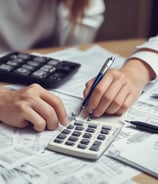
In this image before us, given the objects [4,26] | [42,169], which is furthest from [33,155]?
[4,26]

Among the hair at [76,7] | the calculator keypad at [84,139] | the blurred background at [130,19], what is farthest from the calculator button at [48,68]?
the blurred background at [130,19]

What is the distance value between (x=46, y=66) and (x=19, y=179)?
1.34 ft

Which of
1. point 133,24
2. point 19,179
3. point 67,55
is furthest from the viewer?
point 133,24

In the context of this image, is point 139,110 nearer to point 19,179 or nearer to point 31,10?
point 19,179

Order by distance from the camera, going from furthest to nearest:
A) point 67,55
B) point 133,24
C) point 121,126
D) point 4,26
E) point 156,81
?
point 133,24, point 4,26, point 67,55, point 156,81, point 121,126

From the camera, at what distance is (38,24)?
1242 millimetres

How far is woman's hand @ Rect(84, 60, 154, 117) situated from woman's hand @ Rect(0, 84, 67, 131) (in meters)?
0.06

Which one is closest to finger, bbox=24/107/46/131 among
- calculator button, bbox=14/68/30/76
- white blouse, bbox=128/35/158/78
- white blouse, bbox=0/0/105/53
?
calculator button, bbox=14/68/30/76

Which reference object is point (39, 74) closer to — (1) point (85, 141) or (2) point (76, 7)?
(1) point (85, 141)

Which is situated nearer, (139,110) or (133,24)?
(139,110)

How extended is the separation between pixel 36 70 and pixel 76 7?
0.39m

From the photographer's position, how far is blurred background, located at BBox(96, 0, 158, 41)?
6.32 feet

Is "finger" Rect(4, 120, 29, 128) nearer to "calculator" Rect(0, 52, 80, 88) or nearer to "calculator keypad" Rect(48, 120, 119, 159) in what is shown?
→ "calculator keypad" Rect(48, 120, 119, 159)

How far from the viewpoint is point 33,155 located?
57 centimetres
